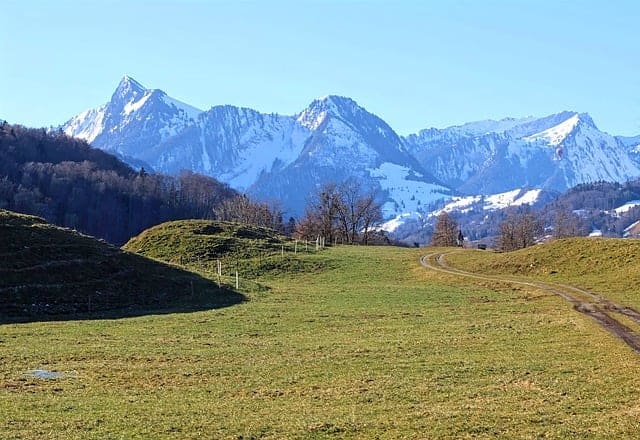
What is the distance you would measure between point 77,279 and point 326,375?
118ft

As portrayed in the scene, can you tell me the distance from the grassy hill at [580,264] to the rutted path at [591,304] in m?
2.33

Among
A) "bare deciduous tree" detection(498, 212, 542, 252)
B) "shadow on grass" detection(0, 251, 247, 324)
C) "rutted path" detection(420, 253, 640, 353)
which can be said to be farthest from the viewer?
"bare deciduous tree" detection(498, 212, 542, 252)

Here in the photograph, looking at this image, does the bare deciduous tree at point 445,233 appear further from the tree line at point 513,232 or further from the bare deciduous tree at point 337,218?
the bare deciduous tree at point 337,218

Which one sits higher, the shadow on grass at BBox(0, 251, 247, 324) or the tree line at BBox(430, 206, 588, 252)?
the tree line at BBox(430, 206, 588, 252)

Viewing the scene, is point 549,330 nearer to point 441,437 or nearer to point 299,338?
point 299,338

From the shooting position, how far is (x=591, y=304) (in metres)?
49.9

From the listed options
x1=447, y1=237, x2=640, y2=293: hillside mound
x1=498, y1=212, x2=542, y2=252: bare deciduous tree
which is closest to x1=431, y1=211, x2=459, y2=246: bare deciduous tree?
x1=498, y1=212, x2=542, y2=252: bare deciduous tree

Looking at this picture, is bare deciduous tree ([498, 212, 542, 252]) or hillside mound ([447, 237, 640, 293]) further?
bare deciduous tree ([498, 212, 542, 252])

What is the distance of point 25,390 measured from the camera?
25.4m

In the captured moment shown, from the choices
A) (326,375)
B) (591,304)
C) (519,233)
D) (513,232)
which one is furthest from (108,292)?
(513,232)

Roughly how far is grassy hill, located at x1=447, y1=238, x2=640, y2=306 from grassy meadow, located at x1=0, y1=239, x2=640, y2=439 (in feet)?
40.8

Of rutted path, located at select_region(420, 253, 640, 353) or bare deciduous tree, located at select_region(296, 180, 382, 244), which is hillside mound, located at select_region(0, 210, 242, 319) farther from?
bare deciduous tree, located at select_region(296, 180, 382, 244)

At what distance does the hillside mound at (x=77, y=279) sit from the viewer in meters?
52.6

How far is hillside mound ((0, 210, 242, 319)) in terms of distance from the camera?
52625 mm
